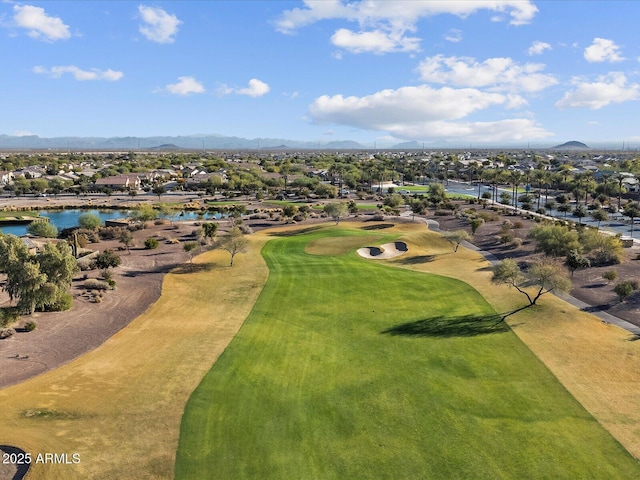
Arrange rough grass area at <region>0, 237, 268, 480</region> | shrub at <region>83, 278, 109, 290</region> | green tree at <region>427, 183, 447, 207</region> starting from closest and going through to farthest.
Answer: rough grass area at <region>0, 237, 268, 480</region> < shrub at <region>83, 278, 109, 290</region> < green tree at <region>427, 183, 447, 207</region>

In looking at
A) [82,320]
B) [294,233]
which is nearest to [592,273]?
[294,233]

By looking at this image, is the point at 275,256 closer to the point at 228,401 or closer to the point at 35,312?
the point at 35,312

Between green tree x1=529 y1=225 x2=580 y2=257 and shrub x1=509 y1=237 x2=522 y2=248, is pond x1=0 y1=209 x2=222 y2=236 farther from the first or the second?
green tree x1=529 y1=225 x2=580 y2=257

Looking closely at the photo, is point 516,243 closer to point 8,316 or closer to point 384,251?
point 384,251

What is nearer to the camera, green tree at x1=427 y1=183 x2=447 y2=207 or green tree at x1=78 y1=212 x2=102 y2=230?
green tree at x1=78 y1=212 x2=102 y2=230

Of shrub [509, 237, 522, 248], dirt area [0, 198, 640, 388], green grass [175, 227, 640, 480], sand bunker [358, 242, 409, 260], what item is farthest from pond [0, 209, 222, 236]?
green grass [175, 227, 640, 480]

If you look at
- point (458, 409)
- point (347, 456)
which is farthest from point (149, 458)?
point (458, 409)

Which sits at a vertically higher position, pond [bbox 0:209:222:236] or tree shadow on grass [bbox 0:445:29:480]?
pond [bbox 0:209:222:236]
